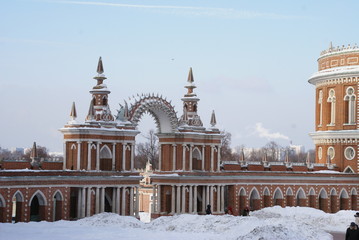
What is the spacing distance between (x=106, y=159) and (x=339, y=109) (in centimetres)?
2607

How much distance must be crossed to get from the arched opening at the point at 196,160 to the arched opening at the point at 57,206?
44.5ft

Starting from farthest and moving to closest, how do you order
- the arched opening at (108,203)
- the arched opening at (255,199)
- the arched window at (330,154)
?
the arched window at (330,154), the arched opening at (255,199), the arched opening at (108,203)

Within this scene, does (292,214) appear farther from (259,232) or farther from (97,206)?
(259,232)

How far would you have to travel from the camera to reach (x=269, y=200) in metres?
55.5

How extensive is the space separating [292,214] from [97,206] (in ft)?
45.3

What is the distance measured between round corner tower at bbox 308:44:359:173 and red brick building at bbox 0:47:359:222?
0.09m

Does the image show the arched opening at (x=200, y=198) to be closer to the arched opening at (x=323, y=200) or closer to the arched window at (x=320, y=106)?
the arched opening at (x=323, y=200)

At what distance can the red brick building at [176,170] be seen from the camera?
40.5 meters

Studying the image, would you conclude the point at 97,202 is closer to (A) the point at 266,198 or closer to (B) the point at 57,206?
(B) the point at 57,206

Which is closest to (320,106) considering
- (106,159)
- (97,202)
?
(106,159)

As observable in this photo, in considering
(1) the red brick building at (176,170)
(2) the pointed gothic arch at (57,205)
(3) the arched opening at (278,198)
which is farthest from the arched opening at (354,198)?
(2) the pointed gothic arch at (57,205)

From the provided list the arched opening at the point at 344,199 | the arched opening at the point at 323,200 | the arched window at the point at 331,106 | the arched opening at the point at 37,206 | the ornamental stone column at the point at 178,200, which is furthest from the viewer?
the arched window at the point at 331,106

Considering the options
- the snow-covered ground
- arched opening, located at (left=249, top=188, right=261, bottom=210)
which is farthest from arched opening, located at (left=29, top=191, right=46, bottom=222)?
arched opening, located at (left=249, top=188, right=261, bottom=210)

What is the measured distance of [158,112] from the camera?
48812 mm
